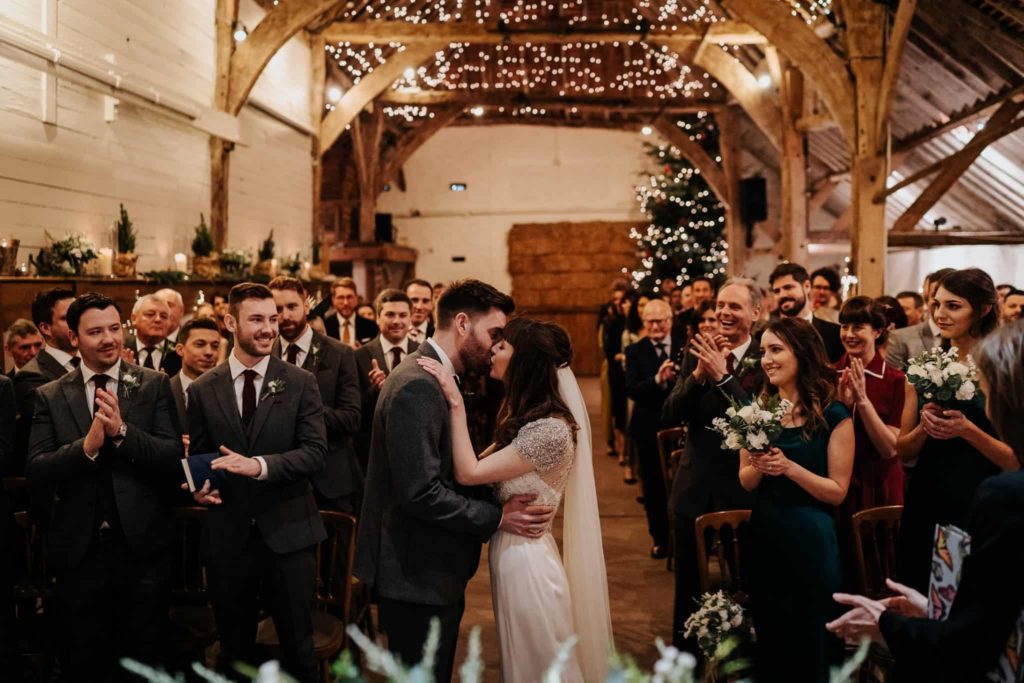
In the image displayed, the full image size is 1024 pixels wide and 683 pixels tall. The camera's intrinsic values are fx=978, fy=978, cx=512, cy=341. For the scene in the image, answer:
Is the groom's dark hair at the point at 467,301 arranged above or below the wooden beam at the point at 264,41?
below

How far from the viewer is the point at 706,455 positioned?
4090 millimetres

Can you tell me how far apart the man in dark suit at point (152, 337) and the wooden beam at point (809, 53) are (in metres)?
6.34

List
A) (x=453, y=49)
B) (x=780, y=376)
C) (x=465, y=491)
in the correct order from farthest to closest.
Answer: (x=453, y=49), (x=780, y=376), (x=465, y=491)

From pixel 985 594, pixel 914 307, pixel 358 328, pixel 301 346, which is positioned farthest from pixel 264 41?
pixel 985 594

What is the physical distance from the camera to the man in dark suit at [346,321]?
24.3 ft

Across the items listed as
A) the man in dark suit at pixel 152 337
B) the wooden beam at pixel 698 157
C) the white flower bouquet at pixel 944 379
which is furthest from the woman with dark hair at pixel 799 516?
the wooden beam at pixel 698 157

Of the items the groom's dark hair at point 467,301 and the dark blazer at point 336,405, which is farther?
the dark blazer at point 336,405

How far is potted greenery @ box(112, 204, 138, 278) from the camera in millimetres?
7211

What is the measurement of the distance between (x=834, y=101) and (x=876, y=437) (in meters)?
5.87

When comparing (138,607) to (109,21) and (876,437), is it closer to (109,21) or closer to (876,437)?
(876,437)

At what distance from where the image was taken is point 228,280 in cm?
900

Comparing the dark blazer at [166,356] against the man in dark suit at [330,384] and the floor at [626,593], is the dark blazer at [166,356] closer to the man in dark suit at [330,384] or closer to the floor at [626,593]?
the man in dark suit at [330,384]

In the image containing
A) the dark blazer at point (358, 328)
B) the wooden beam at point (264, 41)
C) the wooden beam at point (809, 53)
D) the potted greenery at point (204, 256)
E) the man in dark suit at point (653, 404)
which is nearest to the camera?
the man in dark suit at point (653, 404)

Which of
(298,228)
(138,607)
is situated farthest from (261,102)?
(138,607)
